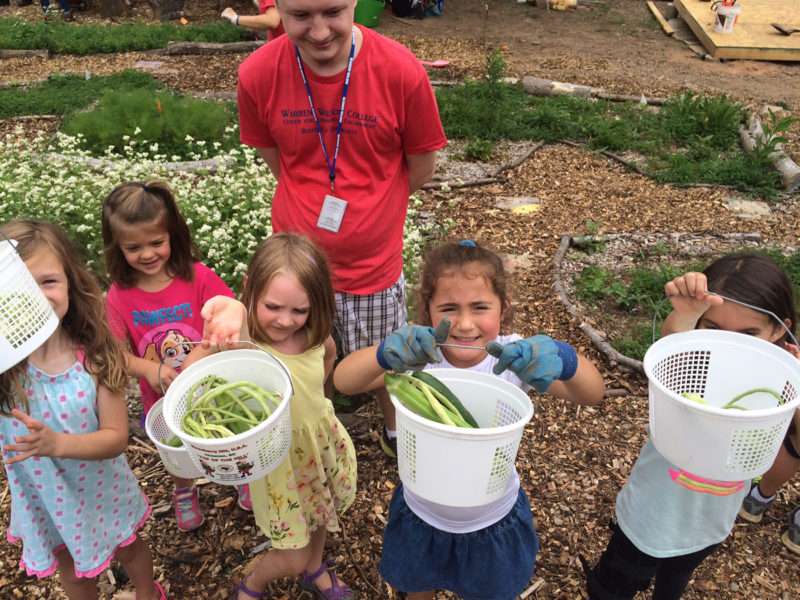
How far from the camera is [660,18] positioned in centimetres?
1289

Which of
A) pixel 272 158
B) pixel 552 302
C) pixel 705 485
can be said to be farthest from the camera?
pixel 552 302

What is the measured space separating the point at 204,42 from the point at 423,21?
464 centimetres

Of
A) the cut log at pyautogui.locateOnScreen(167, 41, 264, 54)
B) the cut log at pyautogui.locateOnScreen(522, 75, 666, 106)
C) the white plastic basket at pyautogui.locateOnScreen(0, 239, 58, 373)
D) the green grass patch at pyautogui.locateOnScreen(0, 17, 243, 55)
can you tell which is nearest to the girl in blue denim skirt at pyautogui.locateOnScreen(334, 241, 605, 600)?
the white plastic basket at pyautogui.locateOnScreen(0, 239, 58, 373)

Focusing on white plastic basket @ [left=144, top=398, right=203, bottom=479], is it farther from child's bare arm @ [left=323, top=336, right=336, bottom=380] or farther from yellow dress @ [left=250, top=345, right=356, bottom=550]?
child's bare arm @ [left=323, top=336, right=336, bottom=380]

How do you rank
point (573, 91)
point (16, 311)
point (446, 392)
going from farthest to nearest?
point (573, 91) < point (446, 392) < point (16, 311)

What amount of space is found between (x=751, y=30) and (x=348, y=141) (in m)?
11.8

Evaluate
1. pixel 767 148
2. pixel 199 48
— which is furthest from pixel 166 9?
pixel 767 148

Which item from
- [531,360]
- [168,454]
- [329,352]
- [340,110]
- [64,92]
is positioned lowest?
[64,92]

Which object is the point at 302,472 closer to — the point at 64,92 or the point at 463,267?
the point at 463,267

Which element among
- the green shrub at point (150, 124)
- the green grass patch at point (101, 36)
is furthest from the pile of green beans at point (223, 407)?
the green grass patch at point (101, 36)

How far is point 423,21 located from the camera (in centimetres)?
1256

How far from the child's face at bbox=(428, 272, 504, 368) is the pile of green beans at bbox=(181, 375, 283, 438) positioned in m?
0.58

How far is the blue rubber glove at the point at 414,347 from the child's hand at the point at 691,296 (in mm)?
789

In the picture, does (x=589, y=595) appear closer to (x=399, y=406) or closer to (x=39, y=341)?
(x=399, y=406)
